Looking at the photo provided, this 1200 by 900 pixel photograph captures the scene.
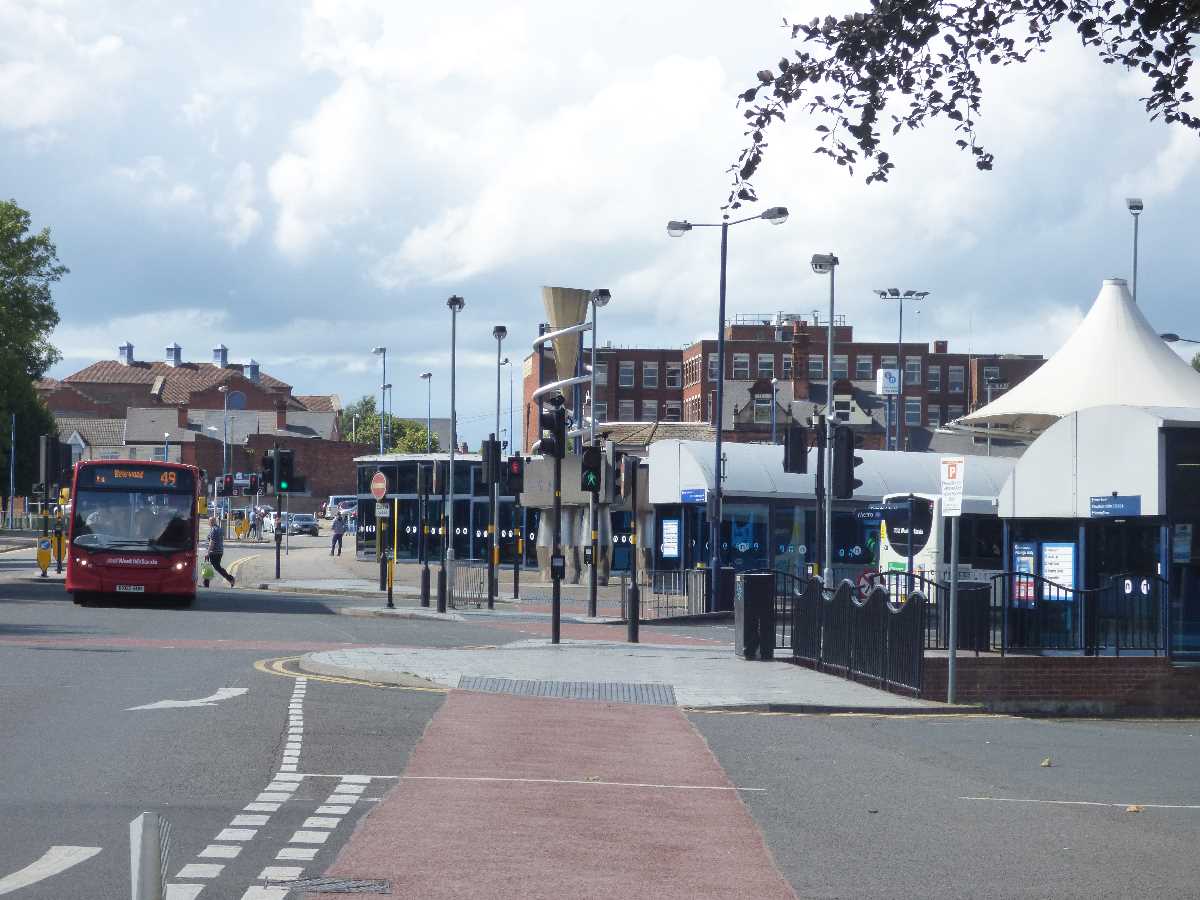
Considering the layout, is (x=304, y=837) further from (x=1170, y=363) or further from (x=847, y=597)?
(x=1170, y=363)

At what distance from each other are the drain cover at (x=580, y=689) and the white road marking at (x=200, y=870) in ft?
33.1

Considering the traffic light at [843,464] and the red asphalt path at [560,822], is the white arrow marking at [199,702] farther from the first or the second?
the traffic light at [843,464]

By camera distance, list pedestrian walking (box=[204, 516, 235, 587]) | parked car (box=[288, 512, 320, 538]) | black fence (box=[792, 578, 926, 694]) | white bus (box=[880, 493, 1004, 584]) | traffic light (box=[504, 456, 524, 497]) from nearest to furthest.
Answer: black fence (box=[792, 578, 926, 694]) → traffic light (box=[504, 456, 524, 497]) → white bus (box=[880, 493, 1004, 584]) → pedestrian walking (box=[204, 516, 235, 587]) → parked car (box=[288, 512, 320, 538])

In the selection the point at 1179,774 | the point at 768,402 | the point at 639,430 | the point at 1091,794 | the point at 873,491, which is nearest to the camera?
the point at 1091,794

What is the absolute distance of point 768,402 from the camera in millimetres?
119312

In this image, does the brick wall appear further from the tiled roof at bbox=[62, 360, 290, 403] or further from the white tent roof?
the tiled roof at bbox=[62, 360, 290, 403]

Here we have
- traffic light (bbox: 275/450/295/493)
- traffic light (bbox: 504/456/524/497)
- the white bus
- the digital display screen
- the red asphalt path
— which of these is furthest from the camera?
traffic light (bbox: 275/450/295/493)

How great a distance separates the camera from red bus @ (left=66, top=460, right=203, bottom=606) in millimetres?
34719

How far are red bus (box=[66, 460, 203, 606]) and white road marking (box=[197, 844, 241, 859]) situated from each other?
27.2m

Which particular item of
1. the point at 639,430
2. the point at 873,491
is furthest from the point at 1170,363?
the point at 639,430

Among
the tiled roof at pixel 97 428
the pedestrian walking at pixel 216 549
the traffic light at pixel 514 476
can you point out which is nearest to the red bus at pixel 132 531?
the traffic light at pixel 514 476

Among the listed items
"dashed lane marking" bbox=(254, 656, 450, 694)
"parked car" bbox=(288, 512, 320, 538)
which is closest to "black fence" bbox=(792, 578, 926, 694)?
"dashed lane marking" bbox=(254, 656, 450, 694)

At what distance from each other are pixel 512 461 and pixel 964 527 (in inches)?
457

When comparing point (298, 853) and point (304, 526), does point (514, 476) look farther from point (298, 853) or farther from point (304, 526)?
point (304, 526)
